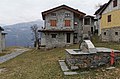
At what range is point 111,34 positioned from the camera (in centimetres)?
3428

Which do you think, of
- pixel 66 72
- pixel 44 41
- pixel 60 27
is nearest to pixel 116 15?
pixel 60 27

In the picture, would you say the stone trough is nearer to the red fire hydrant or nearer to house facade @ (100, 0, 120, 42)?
the red fire hydrant

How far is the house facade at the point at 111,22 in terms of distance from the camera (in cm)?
→ 3189

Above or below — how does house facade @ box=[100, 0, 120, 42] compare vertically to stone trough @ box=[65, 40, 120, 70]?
above

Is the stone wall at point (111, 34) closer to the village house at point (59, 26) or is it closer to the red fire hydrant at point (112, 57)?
the village house at point (59, 26)

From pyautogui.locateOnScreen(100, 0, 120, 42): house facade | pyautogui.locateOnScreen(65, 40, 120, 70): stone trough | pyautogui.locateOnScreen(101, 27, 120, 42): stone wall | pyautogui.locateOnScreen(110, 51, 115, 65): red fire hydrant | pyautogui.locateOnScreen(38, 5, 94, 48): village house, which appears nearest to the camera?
pyautogui.locateOnScreen(65, 40, 120, 70): stone trough

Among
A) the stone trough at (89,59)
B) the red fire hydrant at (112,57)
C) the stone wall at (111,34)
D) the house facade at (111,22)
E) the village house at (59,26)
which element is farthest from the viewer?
the village house at (59,26)

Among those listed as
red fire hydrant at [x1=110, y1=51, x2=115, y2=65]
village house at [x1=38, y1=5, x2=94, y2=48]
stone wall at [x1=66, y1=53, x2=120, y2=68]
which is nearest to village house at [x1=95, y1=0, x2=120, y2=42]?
village house at [x1=38, y1=5, x2=94, y2=48]

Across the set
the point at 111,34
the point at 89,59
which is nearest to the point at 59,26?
the point at 111,34

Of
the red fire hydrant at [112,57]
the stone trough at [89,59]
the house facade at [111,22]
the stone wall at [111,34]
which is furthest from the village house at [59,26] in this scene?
the red fire hydrant at [112,57]

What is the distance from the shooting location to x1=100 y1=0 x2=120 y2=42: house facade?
31.9 m

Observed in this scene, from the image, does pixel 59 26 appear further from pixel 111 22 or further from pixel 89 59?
pixel 89 59

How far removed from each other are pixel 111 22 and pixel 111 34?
2099 millimetres

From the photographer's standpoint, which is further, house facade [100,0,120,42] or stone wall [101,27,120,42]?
stone wall [101,27,120,42]
